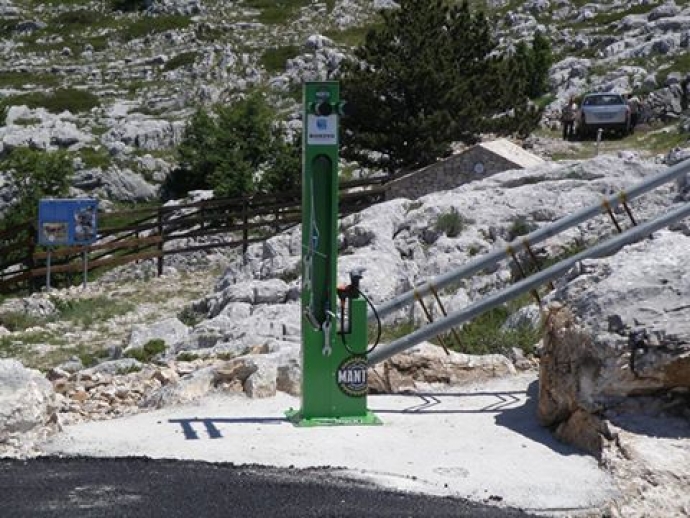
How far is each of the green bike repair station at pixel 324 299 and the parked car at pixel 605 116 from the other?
26458 millimetres

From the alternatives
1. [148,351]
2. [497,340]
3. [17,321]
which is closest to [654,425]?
[497,340]

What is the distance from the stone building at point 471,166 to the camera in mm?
23570

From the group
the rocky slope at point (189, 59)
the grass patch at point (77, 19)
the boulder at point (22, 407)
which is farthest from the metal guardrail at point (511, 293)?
the grass patch at point (77, 19)

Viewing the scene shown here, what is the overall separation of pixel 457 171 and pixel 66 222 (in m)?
8.63

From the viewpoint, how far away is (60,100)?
6675 cm

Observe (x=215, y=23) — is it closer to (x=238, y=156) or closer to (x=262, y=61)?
(x=262, y=61)

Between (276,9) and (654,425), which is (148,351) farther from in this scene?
(276,9)

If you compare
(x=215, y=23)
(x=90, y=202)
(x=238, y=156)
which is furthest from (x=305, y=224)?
(x=215, y=23)

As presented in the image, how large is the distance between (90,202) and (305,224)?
50.5 ft

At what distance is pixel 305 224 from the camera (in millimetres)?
10195

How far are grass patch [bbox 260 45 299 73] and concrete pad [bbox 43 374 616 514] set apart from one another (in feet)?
194

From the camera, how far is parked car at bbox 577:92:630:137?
35250 millimetres

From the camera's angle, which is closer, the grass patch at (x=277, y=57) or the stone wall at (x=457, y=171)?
the stone wall at (x=457, y=171)

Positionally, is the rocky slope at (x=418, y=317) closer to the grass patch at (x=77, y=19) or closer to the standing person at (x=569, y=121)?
the standing person at (x=569, y=121)
